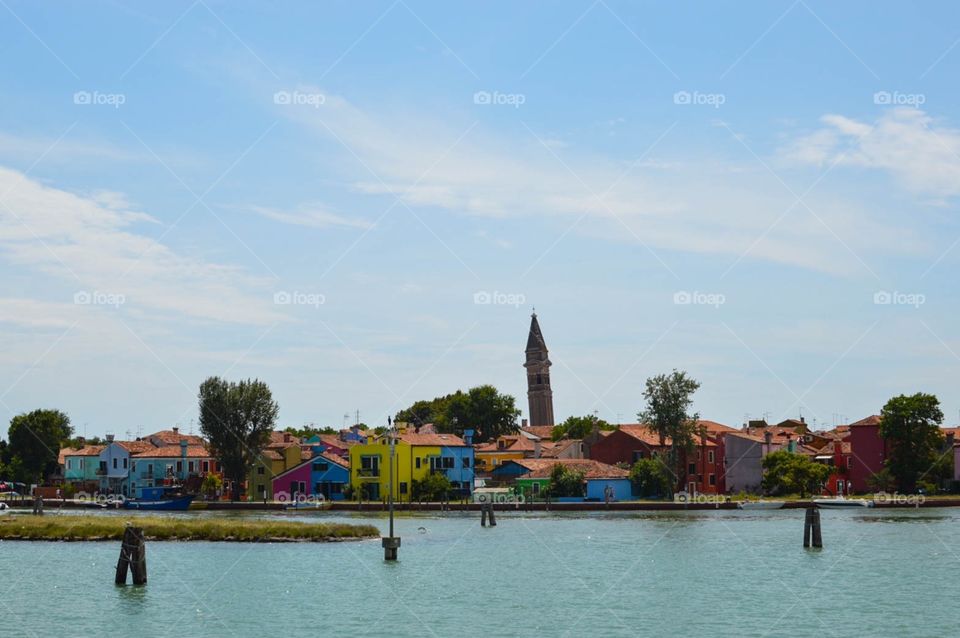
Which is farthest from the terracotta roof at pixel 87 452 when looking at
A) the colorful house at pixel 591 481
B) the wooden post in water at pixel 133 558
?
the wooden post in water at pixel 133 558

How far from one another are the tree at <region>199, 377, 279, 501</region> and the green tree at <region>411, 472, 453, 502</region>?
1747 cm

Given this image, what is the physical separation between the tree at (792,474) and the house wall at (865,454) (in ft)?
19.1

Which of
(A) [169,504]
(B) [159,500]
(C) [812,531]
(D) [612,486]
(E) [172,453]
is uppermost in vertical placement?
(E) [172,453]

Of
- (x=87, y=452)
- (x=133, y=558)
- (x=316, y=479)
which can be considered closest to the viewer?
(x=133, y=558)

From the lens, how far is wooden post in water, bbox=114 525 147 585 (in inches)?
1748

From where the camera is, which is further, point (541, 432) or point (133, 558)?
point (541, 432)

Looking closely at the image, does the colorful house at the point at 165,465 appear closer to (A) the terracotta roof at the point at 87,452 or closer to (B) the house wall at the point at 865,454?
(A) the terracotta roof at the point at 87,452

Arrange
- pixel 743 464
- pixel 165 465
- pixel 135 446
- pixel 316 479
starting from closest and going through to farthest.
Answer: pixel 316 479
pixel 743 464
pixel 165 465
pixel 135 446

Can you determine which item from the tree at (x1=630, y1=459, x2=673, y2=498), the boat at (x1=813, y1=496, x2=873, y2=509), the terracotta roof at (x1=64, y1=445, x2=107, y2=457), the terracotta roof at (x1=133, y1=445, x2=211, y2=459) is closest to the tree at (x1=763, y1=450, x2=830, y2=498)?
the boat at (x1=813, y1=496, x2=873, y2=509)

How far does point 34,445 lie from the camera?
133 m

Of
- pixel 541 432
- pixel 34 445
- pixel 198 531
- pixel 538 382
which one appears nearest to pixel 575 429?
pixel 541 432

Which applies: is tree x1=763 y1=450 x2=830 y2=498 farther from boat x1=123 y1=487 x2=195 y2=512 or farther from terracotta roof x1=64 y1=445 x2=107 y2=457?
terracotta roof x1=64 y1=445 x2=107 y2=457
